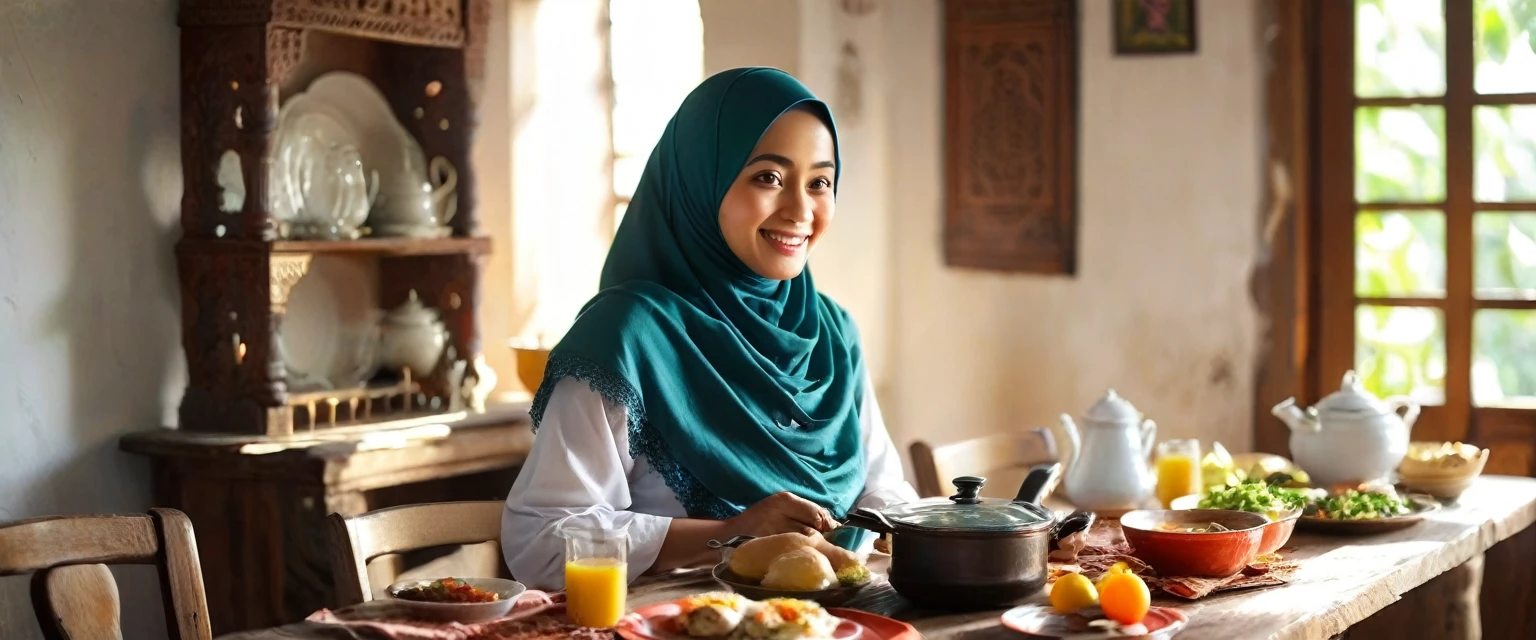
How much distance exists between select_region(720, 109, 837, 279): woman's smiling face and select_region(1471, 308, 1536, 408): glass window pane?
2165 millimetres

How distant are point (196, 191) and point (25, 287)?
1.14 ft

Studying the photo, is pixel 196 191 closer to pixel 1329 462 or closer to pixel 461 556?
pixel 461 556

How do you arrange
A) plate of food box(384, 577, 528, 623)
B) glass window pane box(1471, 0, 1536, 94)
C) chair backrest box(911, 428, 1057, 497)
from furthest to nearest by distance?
glass window pane box(1471, 0, 1536, 94), chair backrest box(911, 428, 1057, 497), plate of food box(384, 577, 528, 623)

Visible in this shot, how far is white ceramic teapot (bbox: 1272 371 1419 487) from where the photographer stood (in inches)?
106

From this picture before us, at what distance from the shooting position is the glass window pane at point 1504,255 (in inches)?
145


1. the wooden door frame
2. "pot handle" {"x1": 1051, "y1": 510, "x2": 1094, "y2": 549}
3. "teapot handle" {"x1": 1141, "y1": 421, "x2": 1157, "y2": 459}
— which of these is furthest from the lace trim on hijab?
the wooden door frame

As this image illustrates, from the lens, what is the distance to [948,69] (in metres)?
4.27

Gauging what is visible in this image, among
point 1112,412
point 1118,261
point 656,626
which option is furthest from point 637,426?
point 1118,261

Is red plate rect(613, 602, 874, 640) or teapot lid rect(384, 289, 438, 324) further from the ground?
teapot lid rect(384, 289, 438, 324)

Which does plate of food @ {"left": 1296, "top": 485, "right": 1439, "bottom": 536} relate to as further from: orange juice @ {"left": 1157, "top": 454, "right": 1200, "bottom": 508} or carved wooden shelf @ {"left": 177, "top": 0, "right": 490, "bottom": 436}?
carved wooden shelf @ {"left": 177, "top": 0, "right": 490, "bottom": 436}

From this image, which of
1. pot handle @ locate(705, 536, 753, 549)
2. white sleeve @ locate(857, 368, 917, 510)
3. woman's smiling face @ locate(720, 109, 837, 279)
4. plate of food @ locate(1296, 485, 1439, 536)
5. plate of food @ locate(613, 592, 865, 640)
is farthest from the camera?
white sleeve @ locate(857, 368, 917, 510)

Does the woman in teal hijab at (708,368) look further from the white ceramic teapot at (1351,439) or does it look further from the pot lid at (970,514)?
the white ceramic teapot at (1351,439)

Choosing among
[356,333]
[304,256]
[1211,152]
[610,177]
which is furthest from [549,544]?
[1211,152]

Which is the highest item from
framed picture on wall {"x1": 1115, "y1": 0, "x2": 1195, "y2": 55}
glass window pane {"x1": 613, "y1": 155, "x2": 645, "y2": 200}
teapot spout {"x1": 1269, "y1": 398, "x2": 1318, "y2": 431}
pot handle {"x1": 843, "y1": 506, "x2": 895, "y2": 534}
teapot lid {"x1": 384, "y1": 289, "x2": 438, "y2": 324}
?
framed picture on wall {"x1": 1115, "y1": 0, "x2": 1195, "y2": 55}
